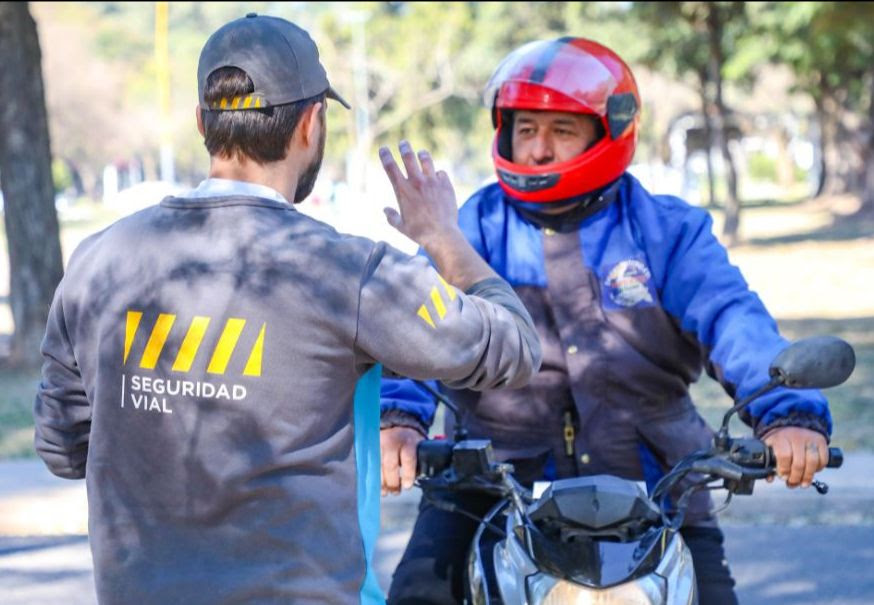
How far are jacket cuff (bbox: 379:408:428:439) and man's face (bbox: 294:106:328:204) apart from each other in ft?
2.99

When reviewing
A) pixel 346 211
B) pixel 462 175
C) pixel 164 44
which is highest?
pixel 164 44

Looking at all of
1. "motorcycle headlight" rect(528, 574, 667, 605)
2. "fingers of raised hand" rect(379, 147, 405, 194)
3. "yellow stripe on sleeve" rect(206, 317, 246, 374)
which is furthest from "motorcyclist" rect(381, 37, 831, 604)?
"yellow stripe on sleeve" rect(206, 317, 246, 374)

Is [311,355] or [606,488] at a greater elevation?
[311,355]

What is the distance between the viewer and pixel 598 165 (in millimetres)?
3588

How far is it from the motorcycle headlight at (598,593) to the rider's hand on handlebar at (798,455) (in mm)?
579

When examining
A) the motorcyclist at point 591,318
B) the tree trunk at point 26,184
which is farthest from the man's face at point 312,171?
the tree trunk at point 26,184

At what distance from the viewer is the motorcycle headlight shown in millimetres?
2418

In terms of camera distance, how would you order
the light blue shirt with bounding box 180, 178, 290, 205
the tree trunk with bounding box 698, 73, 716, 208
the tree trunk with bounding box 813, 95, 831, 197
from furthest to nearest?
the tree trunk with bounding box 813, 95, 831, 197 < the tree trunk with bounding box 698, 73, 716, 208 < the light blue shirt with bounding box 180, 178, 290, 205

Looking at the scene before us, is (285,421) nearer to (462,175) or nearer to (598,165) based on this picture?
(598,165)

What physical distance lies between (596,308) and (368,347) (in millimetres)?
1334

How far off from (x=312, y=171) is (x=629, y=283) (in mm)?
1253

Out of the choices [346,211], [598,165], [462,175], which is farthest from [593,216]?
[462,175]

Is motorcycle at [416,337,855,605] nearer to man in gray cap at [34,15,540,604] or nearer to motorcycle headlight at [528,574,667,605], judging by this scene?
motorcycle headlight at [528,574,667,605]

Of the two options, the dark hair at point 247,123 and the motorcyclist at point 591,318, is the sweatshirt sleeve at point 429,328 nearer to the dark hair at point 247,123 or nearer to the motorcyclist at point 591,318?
the dark hair at point 247,123
